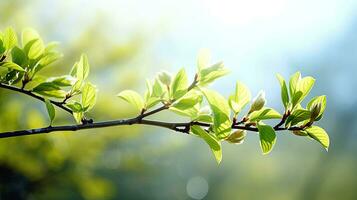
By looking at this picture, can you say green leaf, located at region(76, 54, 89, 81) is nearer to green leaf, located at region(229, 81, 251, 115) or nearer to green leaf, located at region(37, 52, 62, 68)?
green leaf, located at region(37, 52, 62, 68)

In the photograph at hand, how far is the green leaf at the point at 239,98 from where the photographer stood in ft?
1.60

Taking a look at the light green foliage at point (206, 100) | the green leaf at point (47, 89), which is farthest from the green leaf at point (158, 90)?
the green leaf at point (47, 89)

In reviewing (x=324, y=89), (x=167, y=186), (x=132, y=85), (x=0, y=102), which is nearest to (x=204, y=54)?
(x=0, y=102)

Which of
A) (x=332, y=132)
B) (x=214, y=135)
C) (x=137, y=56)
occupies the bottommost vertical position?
(x=332, y=132)

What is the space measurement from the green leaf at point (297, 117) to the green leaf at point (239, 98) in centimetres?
5

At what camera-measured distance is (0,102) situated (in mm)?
2008

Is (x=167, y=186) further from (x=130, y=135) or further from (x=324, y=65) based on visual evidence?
(x=130, y=135)

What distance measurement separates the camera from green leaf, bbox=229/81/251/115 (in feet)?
1.60

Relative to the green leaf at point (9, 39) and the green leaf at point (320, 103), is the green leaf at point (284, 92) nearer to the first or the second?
the green leaf at point (320, 103)

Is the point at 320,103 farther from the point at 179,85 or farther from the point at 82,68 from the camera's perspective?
the point at 82,68

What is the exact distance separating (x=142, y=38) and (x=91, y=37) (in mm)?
283

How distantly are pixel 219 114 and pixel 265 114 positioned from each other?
0.06m

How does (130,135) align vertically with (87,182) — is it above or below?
above

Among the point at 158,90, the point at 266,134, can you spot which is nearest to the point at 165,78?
the point at 158,90
